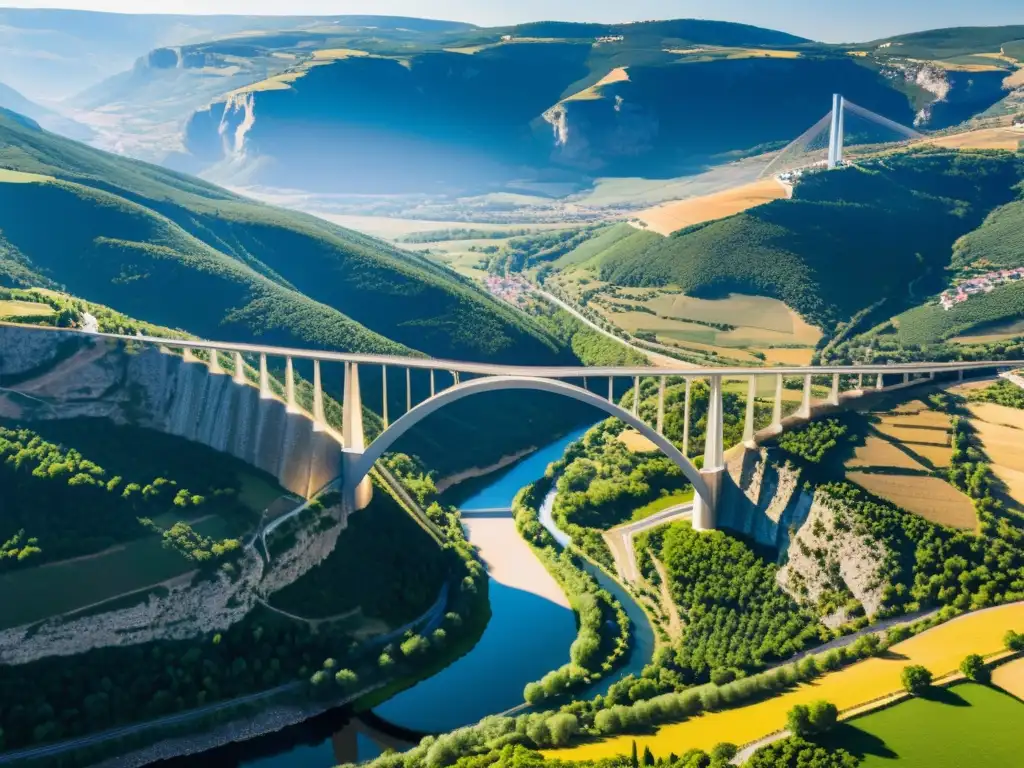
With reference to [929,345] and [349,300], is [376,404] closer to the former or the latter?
[349,300]

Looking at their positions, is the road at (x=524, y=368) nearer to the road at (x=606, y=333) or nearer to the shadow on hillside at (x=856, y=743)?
the shadow on hillside at (x=856, y=743)

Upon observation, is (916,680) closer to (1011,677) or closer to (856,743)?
(1011,677)

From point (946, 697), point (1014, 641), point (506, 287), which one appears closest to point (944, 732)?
point (946, 697)

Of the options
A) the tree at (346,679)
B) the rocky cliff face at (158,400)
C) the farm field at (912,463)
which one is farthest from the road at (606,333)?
the tree at (346,679)

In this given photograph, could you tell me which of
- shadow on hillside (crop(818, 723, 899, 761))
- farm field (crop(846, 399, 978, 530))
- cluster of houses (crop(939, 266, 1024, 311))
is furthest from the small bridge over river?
cluster of houses (crop(939, 266, 1024, 311))

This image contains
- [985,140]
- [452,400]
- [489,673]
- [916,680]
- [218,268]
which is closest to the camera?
[916,680]
